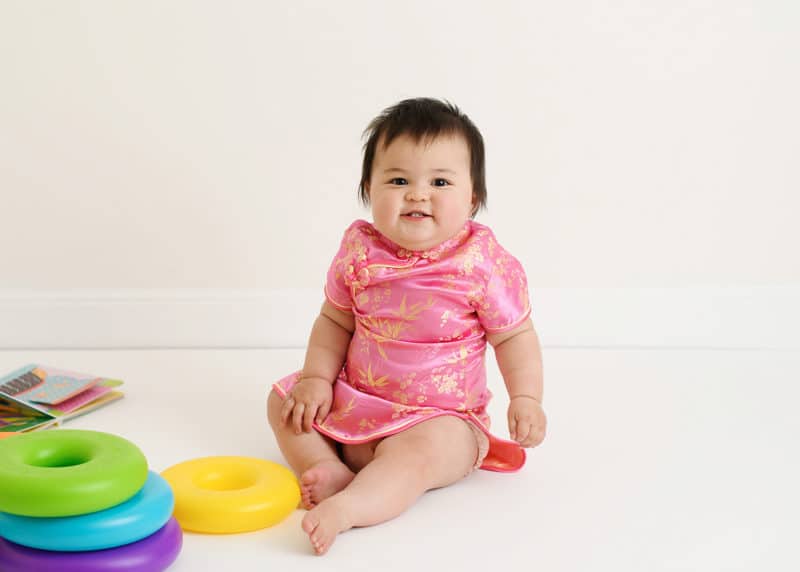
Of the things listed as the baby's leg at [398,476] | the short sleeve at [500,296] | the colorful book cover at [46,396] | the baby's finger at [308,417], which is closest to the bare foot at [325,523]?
the baby's leg at [398,476]

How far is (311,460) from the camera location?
1.36 metres

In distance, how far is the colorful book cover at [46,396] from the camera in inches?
63.3

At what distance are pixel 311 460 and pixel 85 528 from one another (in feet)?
1.34

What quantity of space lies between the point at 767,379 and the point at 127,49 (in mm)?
1542

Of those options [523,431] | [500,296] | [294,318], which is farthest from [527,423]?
→ [294,318]

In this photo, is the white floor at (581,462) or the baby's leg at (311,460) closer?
the white floor at (581,462)

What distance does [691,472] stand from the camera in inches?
57.1

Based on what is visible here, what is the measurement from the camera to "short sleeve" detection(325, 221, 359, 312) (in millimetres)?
1469

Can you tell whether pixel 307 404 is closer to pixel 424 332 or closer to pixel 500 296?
pixel 424 332

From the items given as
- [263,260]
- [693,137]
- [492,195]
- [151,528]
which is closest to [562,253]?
[492,195]

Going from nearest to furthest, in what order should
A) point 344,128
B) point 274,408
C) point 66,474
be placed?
point 66,474 → point 274,408 → point 344,128

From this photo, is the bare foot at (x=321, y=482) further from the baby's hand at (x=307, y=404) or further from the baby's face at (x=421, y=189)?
the baby's face at (x=421, y=189)

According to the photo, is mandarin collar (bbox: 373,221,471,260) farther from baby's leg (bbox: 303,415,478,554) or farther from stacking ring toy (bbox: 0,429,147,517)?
stacking ring toy (bbox: 0,429,147,517)

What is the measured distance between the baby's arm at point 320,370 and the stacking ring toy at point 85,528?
39cm
